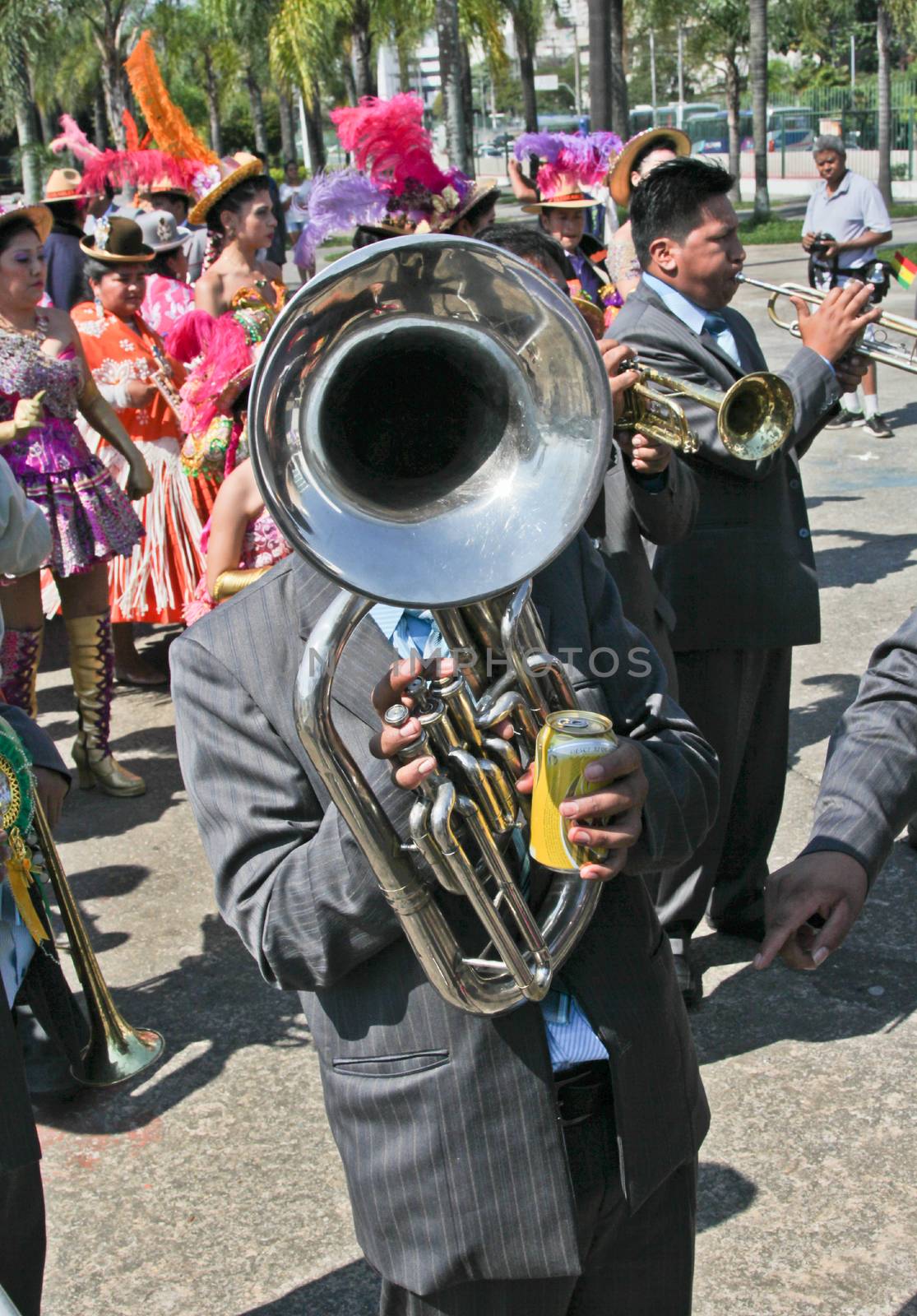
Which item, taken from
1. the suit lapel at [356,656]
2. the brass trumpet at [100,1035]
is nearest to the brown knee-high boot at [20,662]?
the brass trumpet at [100,1035]

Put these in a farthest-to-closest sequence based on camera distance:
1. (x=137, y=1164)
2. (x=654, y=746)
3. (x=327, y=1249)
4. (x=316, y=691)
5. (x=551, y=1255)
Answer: (x=137, y=1164) < (x=327, y=1249) < (x=654, y=746) < (x=551, y=1255) < (x=316, y=691)

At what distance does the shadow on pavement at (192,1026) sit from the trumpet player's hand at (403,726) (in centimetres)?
215

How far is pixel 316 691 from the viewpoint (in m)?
1.63

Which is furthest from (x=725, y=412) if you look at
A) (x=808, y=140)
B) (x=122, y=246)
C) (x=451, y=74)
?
(x=808, y=140)

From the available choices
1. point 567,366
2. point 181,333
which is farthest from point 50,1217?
point 181,333

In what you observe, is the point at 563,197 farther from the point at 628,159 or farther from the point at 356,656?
the point at 356,656

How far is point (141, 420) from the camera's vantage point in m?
6.64

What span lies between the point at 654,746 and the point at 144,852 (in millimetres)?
3302

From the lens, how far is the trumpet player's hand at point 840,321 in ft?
12.2

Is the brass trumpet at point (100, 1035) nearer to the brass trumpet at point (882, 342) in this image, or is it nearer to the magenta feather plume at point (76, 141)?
the brass trumpet at point (882, 342)

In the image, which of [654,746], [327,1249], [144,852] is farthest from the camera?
[144,852]

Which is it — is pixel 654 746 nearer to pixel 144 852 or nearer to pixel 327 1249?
pixel 327 1249

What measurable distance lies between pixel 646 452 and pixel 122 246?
3.80m

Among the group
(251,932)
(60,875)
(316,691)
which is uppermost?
(316,691)
